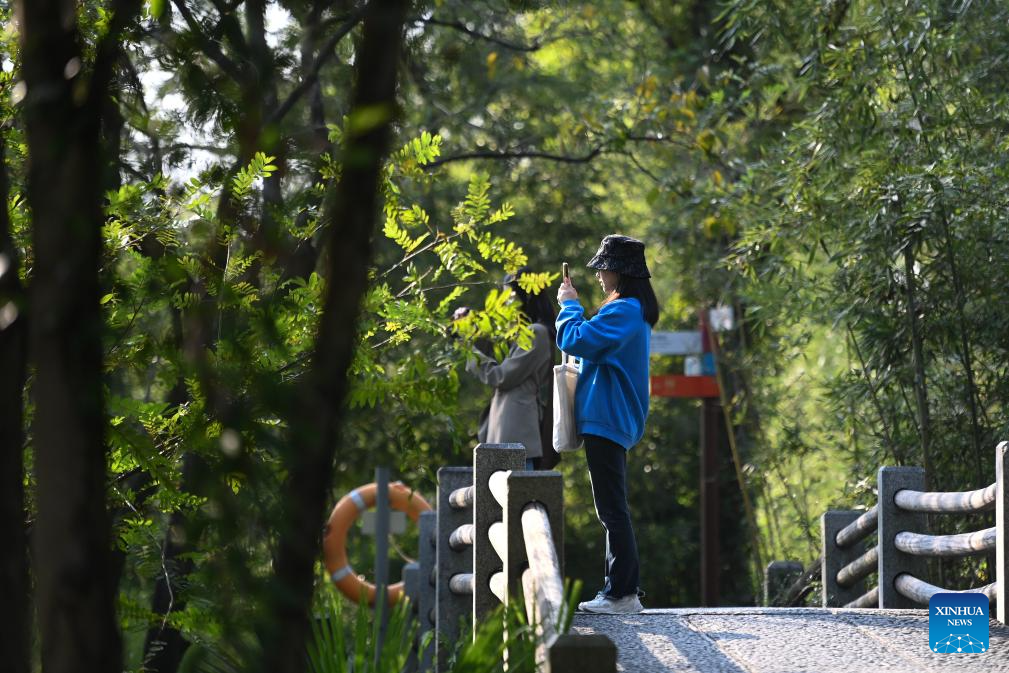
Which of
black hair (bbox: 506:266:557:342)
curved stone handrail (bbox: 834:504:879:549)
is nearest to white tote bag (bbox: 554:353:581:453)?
black hair (bbox: 506:266:557:342)

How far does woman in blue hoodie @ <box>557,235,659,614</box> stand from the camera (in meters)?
5.52

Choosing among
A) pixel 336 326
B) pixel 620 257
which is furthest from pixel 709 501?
pixel 336 326

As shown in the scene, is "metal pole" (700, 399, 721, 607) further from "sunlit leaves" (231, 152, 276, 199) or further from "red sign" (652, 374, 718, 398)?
"sunlit leaves" (231, 152, 276, 199)

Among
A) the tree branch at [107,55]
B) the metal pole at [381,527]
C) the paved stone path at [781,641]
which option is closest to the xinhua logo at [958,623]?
the paved stone path at [781,641]

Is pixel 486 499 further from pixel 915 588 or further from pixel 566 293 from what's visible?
pixel 915 588

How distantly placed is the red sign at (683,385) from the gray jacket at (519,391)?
4.07 metres

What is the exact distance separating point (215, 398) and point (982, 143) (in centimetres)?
690

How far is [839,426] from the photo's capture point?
9.36 metres

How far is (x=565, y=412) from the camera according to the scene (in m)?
5.67

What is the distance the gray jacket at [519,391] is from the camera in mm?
7145

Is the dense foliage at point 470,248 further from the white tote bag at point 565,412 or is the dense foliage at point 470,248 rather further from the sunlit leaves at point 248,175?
the white tote bag at point 565,412

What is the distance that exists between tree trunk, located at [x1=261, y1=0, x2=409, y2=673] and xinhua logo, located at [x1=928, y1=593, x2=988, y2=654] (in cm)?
398

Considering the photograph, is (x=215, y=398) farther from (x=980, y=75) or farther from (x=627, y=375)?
(x=980, y=75)

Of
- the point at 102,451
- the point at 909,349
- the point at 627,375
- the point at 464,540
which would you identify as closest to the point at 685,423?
the point at 909,349
